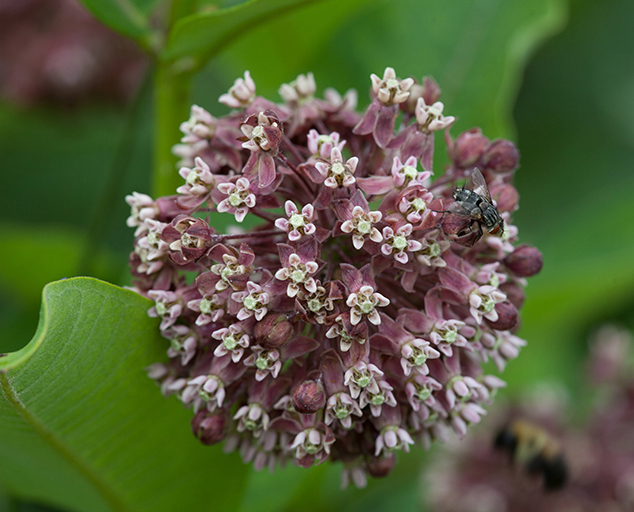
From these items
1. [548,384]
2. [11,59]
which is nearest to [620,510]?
[548,384]

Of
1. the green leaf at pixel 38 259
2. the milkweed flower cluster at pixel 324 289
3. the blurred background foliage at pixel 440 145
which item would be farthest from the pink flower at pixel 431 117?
the green leaf at pixel 38 259

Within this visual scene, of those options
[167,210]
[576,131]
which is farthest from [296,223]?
[576,131]

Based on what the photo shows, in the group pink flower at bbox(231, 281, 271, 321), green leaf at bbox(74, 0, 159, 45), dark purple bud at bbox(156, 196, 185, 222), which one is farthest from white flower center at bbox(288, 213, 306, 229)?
green leaf at bbox(74, 0, 159, 45)

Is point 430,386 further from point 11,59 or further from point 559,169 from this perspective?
point 559,169

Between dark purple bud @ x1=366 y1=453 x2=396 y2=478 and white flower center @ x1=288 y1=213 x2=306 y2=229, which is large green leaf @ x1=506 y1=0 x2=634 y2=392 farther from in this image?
white flower center @ x1=288 y1=213 x2=306 y2=229

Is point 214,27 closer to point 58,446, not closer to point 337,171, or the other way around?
point 337,171
